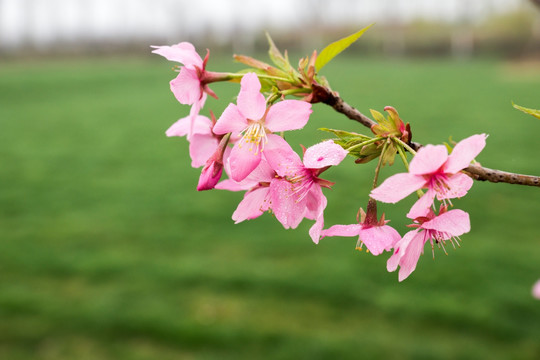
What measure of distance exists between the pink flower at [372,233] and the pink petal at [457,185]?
0.36 ft

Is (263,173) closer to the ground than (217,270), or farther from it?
farther from it

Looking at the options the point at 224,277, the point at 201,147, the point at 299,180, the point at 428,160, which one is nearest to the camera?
the point at 428,160

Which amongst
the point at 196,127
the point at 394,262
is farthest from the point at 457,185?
the point at 196,127

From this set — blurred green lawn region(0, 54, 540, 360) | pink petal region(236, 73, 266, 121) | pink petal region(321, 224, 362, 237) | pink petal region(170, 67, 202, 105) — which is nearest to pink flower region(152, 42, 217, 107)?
pink petal region(170, 67, 202, 105)

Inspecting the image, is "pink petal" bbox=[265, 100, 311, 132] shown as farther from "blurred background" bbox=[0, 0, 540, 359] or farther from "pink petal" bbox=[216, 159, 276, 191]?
"blurred background" bbox=[0, 0, 540, 359]

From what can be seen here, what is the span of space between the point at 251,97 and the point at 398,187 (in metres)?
Result: 0.17

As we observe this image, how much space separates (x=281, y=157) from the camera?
60cm

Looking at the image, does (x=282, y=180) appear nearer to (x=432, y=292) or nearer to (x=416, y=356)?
(x=416, y=356)

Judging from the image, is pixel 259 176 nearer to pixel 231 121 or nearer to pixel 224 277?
pixel 231 121

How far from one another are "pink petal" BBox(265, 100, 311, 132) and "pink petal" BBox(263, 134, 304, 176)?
0.06 feet

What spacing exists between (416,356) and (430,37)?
32.4 m

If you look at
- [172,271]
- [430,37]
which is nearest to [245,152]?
[172,271]

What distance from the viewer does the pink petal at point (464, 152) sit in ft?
1.74

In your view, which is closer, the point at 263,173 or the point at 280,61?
the point at 263,173
